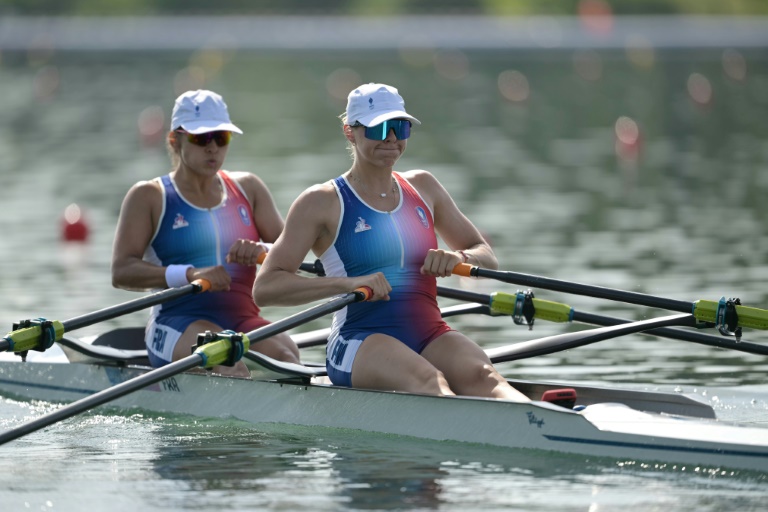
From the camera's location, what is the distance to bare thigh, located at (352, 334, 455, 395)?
8.09 m

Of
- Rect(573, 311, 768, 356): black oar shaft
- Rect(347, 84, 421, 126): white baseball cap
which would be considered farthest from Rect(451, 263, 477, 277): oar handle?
Rect(573, 311, 768, 356): black oar shaft

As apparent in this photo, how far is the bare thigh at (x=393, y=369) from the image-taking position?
26.6 ft

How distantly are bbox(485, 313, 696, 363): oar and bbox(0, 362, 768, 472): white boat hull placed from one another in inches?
16.0

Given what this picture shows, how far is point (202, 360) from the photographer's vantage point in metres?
8.13

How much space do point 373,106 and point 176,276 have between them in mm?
2067

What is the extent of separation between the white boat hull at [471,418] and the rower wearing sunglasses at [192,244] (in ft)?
0.98

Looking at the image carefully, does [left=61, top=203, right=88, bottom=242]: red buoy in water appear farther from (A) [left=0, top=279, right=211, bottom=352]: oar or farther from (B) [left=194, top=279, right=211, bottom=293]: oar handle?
(B) [left=194, top=279, right=211, bottom=293]: oar handle

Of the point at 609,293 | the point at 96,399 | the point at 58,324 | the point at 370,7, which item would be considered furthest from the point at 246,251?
the point at 370,7

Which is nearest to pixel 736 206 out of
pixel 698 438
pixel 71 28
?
pixel 698 438

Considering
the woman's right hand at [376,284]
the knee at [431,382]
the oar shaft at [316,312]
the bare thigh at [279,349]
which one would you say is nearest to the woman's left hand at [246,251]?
the bare thigh at [279,349]

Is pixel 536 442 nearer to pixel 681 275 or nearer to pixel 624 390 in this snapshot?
pixel 624 390

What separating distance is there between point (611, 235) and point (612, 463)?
32.8 feet

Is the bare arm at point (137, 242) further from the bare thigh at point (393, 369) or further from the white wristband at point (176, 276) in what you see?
the bare thigh at point (393, 369)

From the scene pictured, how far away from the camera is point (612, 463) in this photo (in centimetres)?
754
